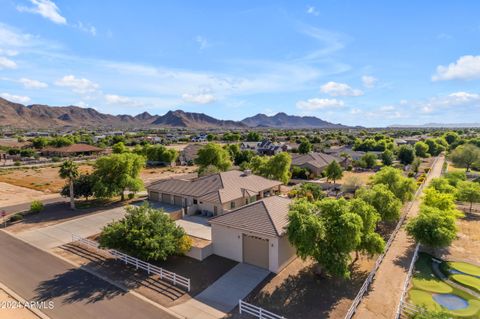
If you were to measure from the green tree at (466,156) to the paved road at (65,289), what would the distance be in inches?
3152

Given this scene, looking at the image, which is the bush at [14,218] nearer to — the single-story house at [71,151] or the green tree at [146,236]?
the green tree at [146,236]

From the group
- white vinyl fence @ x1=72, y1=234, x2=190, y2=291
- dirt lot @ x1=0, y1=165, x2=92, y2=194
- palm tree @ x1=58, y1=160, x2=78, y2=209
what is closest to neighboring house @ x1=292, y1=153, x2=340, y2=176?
palm tree @ x1=58, y1=160, x2=78, y2=209

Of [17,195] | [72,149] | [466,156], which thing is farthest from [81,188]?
[466,156]

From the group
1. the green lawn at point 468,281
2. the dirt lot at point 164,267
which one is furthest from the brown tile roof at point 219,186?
the green lawn at point 468,281

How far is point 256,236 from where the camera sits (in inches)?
891

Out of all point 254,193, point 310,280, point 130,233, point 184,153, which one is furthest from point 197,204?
point 184,153

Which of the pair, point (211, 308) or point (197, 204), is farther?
point (197, 204)

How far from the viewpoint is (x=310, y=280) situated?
21.0 m

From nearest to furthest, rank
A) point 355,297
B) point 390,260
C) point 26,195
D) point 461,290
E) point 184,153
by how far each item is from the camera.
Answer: point 355,297 → point 461,290 → point 390,260 → point 26,195 → point 184,153

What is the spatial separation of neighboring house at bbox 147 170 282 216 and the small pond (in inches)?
824

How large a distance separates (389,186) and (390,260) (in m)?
12.5

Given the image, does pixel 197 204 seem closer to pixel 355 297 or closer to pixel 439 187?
pixel 355 297

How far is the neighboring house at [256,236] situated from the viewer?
2203 centimetres

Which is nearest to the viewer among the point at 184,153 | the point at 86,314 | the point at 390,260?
the point at 86,314
